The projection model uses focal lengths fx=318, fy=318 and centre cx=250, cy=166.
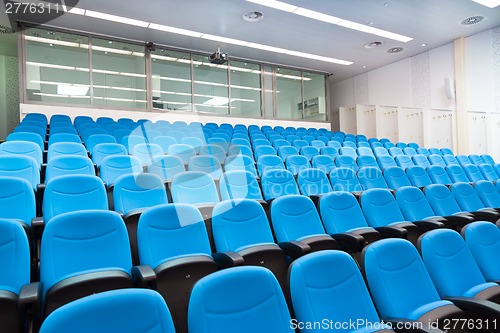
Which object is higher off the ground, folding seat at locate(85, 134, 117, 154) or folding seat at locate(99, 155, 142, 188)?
folding seat at locate(85, 134, 117, 154)

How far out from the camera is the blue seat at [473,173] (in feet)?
15.4

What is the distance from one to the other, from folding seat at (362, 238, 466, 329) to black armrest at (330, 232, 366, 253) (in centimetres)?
47

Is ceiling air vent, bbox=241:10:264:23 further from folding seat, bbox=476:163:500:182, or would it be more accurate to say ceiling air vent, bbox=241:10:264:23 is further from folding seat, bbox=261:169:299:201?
folding seat, bbox=476:163:500:182

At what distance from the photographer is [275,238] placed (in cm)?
218

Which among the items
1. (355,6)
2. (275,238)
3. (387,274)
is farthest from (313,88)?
(387,274)

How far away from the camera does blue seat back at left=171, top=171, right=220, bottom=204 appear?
100 inches

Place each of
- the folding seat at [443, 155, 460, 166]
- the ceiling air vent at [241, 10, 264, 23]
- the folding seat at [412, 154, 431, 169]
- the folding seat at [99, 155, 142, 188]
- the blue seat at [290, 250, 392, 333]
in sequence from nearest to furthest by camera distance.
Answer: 1. the blue seat at [290, 250, 392, 333]
2. the folding seat at [99, 155, 142, 188]
3. the folding seat at [412, 154, 431, 169]
4. the folding seat at [443, 155, 460, 166]
5. the ceiling air vent at [241, 10, 264, 23]

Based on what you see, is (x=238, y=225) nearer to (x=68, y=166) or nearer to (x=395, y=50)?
(x=68, y=166)

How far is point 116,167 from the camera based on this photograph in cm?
298

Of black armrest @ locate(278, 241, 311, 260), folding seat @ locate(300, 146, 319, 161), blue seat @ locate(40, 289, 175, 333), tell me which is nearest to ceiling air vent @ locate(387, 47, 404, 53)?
folding seat @ locate(300, 146, 319, 161)

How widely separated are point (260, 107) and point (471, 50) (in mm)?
5208

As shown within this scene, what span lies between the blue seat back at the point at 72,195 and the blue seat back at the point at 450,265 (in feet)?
6.40

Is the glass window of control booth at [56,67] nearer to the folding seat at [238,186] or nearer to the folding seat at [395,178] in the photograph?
the folding seat at [238,186]

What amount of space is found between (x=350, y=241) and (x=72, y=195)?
1.81m
